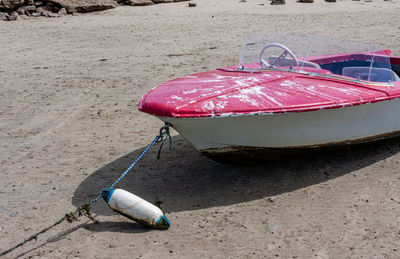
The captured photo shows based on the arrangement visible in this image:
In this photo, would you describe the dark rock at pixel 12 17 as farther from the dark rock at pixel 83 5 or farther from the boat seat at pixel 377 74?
the boat seat at pixel 377 74

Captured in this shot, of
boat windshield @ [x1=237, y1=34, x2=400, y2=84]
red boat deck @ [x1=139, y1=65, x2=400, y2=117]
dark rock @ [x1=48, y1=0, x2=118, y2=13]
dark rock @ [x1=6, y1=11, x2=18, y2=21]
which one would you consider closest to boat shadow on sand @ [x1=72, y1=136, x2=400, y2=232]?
red boat deck @ [x1=139, y1=65, x2=400, y2=117]

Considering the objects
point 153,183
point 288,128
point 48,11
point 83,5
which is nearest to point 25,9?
point 48,11

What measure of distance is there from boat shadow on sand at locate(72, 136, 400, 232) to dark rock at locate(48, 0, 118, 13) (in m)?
8.98

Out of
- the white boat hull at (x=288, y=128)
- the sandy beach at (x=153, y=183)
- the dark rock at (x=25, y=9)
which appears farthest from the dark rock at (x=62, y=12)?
the white boat hull at (x=288, y=128)

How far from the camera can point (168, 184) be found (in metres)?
4.50

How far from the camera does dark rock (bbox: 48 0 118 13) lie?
13.2 m

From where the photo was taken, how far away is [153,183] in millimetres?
4531

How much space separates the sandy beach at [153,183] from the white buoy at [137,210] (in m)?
0.09

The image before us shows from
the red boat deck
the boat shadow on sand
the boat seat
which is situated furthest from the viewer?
the boat seat

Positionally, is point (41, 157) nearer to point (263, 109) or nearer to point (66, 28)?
point (263, 109)

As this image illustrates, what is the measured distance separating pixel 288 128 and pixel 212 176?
33.6 inches

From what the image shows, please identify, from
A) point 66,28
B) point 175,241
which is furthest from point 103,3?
point 175,241

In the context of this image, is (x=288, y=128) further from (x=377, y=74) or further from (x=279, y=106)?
(x=377, y=74)

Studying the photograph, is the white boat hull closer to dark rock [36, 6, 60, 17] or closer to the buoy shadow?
the buoy shadow
